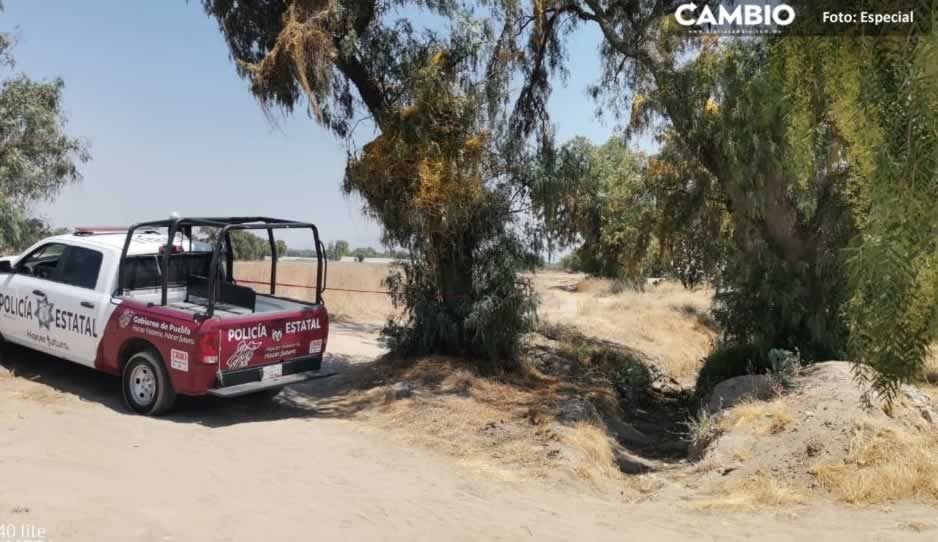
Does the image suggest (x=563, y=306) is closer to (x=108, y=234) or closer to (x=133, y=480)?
(x=108, y=234)

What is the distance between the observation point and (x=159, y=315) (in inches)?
334

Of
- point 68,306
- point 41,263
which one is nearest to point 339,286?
point 41,263

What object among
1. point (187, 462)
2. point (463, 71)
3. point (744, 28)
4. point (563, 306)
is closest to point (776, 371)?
point (744, 28)

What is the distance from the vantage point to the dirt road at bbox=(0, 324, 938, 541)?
5246 millimetres

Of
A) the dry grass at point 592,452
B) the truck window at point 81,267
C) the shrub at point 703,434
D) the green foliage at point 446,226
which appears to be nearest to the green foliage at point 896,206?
the dry grass at point 592,452

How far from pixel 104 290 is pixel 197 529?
16.3ft

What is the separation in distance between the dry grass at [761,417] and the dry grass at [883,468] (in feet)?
2.87

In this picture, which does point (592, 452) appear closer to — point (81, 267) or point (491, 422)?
point (491, 422)

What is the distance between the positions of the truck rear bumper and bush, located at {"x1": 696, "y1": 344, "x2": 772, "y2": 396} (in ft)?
23.0

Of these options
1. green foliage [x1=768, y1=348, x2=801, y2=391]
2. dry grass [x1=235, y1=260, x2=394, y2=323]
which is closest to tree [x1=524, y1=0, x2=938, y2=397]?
green foliage [x1=768, y1=348, x2=801, y2=391]

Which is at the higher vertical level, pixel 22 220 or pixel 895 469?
pixel 22 220

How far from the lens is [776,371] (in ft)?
34.6

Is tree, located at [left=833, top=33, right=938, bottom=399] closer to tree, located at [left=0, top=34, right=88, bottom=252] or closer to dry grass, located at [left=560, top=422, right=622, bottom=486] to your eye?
dry grass, located at [left=560, top=422, right=622, bottom=486]

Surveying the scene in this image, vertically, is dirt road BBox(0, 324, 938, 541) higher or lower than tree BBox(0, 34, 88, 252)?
lower
